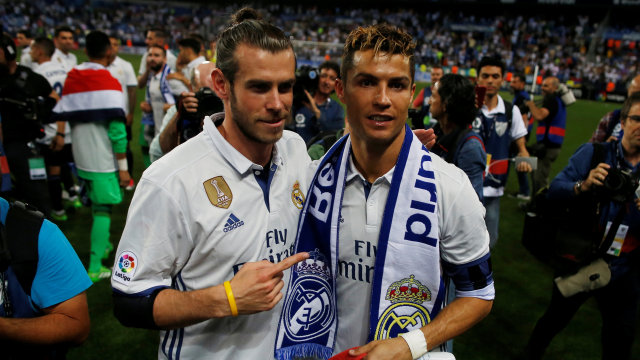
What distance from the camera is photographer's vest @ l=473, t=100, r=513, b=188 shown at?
4.69 meters

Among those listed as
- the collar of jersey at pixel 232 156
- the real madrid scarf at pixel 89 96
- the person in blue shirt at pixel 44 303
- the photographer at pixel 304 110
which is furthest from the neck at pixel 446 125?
the real madrid scarf at pixel 89 96

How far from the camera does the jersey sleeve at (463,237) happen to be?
1701mm

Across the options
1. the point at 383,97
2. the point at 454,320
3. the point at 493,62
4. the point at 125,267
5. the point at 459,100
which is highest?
the point at 493,62

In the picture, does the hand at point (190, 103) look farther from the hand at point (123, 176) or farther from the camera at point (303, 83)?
the camera at point (303, 83)

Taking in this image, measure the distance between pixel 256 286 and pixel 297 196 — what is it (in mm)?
517

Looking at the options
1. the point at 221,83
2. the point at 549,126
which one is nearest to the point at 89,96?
the point at 221,83

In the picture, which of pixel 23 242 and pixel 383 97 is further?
pixel 383 97

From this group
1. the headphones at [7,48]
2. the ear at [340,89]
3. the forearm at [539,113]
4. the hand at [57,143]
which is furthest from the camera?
the forearm at [539,113]

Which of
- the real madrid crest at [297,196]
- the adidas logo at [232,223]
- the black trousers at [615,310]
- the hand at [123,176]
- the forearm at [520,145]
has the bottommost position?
the black trousers at [615,310]

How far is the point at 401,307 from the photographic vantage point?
175 cm

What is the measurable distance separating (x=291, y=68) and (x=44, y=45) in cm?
690

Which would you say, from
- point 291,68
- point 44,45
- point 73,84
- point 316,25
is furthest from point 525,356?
point 316,25

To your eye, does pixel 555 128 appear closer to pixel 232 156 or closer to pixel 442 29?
pixel 232 156

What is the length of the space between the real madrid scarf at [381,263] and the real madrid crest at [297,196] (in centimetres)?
9
